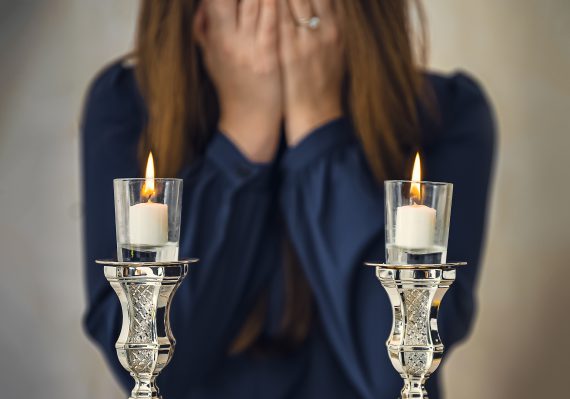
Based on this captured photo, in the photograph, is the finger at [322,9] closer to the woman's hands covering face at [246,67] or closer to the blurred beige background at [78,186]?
the woman's hands covering face at [246,67]

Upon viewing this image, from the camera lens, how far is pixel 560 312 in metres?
1.36

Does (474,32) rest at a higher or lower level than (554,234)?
higher

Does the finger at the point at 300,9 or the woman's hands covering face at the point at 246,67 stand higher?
the finger at the point at 300,9

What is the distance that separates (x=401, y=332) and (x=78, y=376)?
98cm

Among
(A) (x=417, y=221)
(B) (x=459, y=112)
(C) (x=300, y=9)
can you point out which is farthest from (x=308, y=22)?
(A) (x=417, y=221)

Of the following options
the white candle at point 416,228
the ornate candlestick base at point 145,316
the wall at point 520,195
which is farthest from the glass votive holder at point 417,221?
the wall at point 520,195

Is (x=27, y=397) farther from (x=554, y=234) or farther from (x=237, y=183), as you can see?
(x=554, y=234)

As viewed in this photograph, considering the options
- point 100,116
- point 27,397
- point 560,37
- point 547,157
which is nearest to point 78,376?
point 27,397

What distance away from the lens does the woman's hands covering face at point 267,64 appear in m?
0.94

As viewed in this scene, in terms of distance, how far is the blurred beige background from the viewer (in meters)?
1.34

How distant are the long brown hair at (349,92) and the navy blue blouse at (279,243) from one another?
0.02 m

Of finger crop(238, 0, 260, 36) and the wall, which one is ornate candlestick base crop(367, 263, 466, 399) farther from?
the wall

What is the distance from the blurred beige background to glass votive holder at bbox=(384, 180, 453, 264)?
92cm

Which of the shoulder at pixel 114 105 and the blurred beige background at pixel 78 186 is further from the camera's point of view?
the blurred beige background at pixel 78 186
